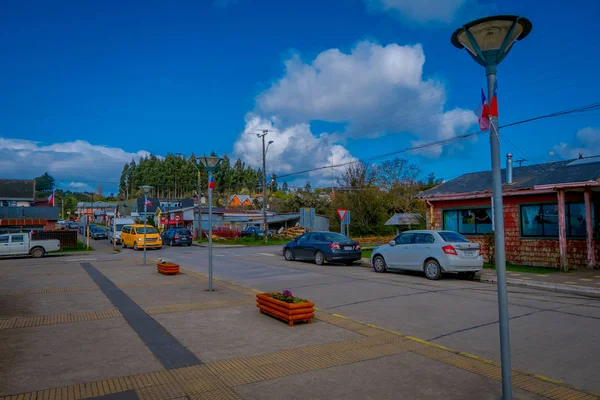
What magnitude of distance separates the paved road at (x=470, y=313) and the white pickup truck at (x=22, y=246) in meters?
20.3

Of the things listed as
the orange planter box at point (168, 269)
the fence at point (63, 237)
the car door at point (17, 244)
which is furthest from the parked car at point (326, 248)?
the fence at point (63, 237)

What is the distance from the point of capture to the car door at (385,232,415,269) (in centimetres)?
1543

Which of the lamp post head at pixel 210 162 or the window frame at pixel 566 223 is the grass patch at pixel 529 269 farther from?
the lamp post head at pixel 210 162

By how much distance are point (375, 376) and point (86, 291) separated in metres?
10.0

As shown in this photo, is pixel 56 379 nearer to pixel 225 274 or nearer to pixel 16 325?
pixel 16 325

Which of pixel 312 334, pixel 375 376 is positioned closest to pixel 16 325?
pixel 312 334

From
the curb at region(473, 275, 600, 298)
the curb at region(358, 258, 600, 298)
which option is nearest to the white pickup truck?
the curb at region(358, 258, 600, 298)

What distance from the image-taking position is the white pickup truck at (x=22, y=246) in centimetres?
2811

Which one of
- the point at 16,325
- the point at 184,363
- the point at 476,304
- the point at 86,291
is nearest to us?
the point at 184,363

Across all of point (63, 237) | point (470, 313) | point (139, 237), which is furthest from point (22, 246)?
point (470, 313)

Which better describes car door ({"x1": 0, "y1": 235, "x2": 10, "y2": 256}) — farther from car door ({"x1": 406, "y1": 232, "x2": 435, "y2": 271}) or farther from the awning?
car door ({"x1": 406, "y1": 232, "x2": 435, "y2": 271})

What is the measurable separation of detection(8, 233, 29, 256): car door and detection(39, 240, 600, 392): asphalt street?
2027cm

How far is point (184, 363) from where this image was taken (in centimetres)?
587

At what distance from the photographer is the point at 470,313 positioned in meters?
8.91
